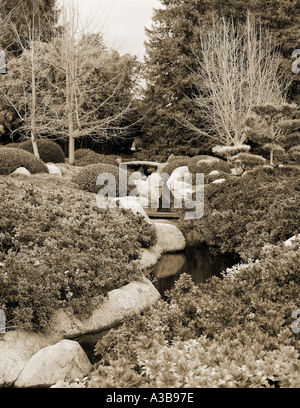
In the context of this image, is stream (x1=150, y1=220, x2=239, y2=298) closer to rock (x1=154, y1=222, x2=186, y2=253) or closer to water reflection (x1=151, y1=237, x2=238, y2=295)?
water reflection (x1=151, y1=237, x2=238, y2=295)

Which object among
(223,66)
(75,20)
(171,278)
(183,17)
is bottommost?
(171,278)

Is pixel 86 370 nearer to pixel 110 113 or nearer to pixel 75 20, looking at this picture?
pixel 75 20

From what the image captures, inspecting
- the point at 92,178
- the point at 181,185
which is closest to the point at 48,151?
the point at 92,178

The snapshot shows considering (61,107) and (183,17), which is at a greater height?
(183,17)

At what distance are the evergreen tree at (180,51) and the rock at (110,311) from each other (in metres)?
18.3

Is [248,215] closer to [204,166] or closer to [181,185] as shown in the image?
[181,185]

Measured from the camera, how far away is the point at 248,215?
8.34m

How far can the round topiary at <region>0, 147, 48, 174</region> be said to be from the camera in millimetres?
13305

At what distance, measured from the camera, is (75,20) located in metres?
17.6

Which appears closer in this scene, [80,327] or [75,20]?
[80,327]

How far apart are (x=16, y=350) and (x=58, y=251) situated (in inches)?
67.1

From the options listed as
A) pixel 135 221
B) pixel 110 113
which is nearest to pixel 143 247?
pixel 135 221
